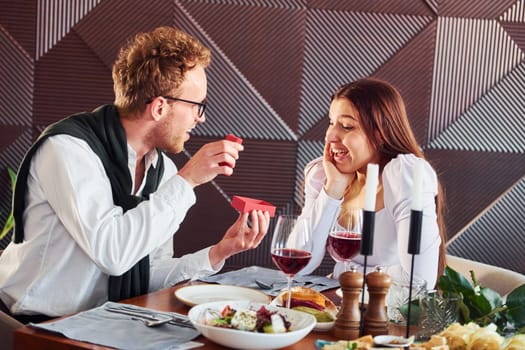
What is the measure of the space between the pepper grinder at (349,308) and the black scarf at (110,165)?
0.91m

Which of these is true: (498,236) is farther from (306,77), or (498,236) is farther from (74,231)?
(74,231)

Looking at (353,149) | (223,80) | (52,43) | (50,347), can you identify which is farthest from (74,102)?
(50,347)

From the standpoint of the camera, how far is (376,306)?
2033 mm

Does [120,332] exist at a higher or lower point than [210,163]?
lower

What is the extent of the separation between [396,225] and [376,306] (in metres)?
1.04

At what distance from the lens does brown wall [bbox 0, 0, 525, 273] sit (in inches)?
184

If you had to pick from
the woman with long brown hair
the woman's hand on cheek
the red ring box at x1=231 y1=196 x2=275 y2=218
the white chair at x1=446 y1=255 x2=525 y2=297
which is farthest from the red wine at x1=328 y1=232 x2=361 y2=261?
the woman's hand on cheek

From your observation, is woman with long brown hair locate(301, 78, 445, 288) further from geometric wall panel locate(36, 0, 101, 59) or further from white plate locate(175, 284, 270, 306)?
geometric wall panel locate(36, 0, 101, 59)

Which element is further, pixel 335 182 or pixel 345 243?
pixel 335 182

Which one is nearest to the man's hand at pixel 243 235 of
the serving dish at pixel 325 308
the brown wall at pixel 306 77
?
the serving dish at pixel 325 308

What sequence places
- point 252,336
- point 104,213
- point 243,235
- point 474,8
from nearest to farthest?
1. point 252,336
2. point 104,213
3. point 243,235
4. point 474,8

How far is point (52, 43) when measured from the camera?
15.6ft

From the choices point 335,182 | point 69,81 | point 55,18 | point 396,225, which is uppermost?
point 55,18

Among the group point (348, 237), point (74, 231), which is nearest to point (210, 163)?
point (74, 231)
